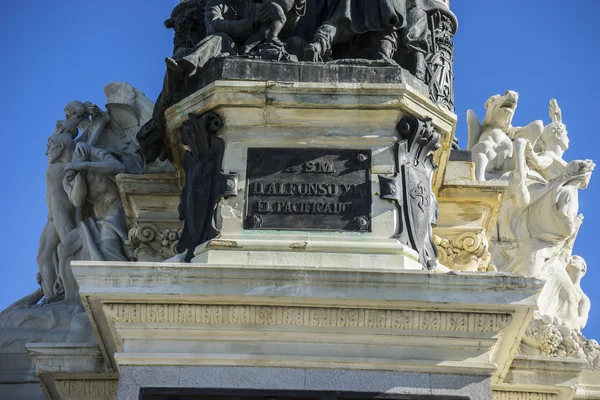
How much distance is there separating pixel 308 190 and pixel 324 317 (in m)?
1.39

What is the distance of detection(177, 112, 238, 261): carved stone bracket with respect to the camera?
1337 cm

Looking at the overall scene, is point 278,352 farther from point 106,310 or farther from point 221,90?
point 221,90

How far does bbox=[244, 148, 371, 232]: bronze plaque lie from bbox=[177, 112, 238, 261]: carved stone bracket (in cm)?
28

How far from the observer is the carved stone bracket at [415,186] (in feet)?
43.8

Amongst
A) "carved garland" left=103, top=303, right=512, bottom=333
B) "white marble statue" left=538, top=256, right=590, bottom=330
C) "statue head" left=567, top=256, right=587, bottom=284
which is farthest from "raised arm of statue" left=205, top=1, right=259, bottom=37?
"statue head" left=567, top=256, right=587, bottom=284

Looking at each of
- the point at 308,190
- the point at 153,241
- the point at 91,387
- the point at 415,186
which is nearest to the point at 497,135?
the point at 153,241

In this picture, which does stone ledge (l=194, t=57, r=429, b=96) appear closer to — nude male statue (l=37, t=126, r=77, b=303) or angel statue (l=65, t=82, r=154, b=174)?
angel statue (l=65, t=82, r=154, b=174)

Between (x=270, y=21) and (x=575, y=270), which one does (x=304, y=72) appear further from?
(x=575, y=270)

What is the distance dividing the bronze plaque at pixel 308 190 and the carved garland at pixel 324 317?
955 millimetres

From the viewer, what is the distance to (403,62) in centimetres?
1501

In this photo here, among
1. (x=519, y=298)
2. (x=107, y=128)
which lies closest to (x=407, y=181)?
(x=519, y=298)

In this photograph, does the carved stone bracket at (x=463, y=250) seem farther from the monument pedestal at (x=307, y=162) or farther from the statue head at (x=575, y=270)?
the statue head at (x=575, y=270)

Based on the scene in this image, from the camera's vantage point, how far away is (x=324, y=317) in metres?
12.6

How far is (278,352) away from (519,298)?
7.30 feet
